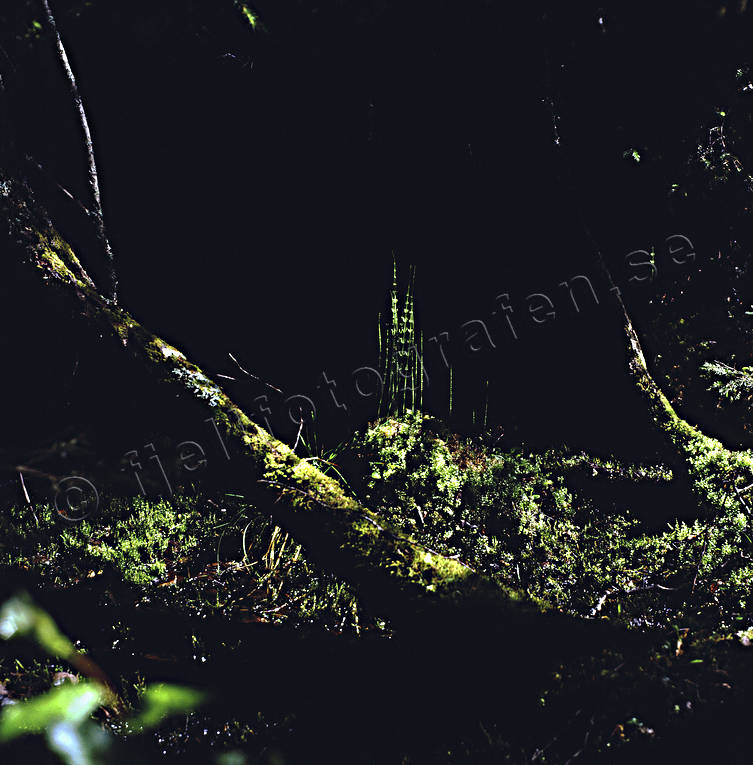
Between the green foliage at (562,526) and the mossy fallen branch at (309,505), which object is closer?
the mossy fallen branch at (309,505)

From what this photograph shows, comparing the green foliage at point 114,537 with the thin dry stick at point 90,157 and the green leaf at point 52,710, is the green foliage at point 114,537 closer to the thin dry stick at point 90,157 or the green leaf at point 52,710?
the green leaf at point 52,710

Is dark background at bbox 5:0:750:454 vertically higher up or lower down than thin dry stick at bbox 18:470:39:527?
higher up

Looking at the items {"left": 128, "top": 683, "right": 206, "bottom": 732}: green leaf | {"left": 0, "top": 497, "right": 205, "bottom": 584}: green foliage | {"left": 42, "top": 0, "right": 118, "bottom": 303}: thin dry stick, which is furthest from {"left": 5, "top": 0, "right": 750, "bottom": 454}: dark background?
{"left": 128, "top": 683, "right": 206, "bottom": 732}: green leaf

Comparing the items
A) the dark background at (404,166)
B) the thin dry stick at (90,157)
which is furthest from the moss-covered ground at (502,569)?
the thin dry stick at (90,157)

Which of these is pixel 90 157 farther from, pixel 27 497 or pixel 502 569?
pixel 502 569

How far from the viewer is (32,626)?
2562 mm

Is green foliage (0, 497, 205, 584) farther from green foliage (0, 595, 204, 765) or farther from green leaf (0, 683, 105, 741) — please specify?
green leaf (0, 683, 105, 741)

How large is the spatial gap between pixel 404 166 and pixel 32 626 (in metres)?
3.21

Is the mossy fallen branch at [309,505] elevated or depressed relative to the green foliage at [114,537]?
elevated

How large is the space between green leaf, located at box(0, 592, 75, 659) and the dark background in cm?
171

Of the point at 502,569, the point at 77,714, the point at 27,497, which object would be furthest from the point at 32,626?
the point at 502,569

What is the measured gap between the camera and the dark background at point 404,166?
2.66 m

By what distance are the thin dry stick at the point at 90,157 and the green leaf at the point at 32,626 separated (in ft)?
5.61

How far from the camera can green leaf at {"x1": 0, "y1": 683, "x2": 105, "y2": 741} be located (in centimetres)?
201
